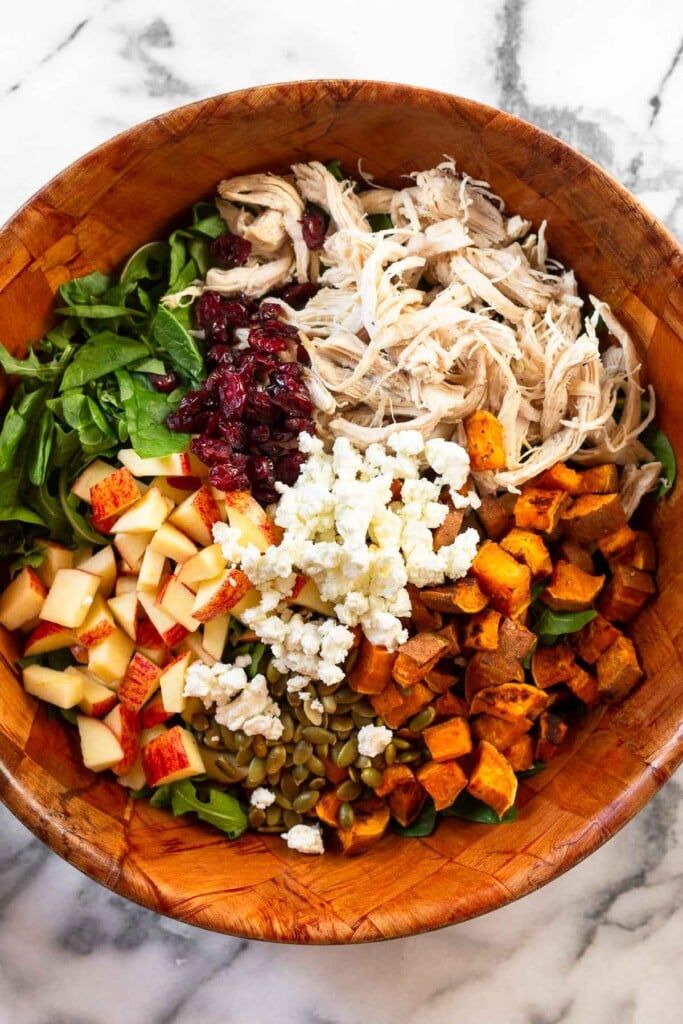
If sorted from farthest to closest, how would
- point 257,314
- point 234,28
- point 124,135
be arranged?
point 234,28 < point 257,314 < point 124,135

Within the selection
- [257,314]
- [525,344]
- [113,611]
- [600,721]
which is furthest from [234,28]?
[600,721]

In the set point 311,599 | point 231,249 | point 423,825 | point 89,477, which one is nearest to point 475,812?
point 423,825

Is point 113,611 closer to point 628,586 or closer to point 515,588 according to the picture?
point 515,588

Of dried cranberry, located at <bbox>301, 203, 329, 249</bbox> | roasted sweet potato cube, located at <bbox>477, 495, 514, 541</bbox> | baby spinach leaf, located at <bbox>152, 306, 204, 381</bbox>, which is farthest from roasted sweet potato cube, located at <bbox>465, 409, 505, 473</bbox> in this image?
baby spinach leaf, located at <bbox>152, 306, 204, 381</bbox>

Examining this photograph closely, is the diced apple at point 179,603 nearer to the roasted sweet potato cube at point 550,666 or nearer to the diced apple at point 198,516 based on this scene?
the diced apple at point 198,516

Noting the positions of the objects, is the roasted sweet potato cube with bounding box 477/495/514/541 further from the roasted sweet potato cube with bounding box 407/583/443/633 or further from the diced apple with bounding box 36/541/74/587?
the diced apple with bounding box 36/541/74/587

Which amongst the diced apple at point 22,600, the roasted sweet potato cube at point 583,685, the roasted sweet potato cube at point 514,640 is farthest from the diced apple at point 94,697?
the roasted sweet potato cube at point 583,685
